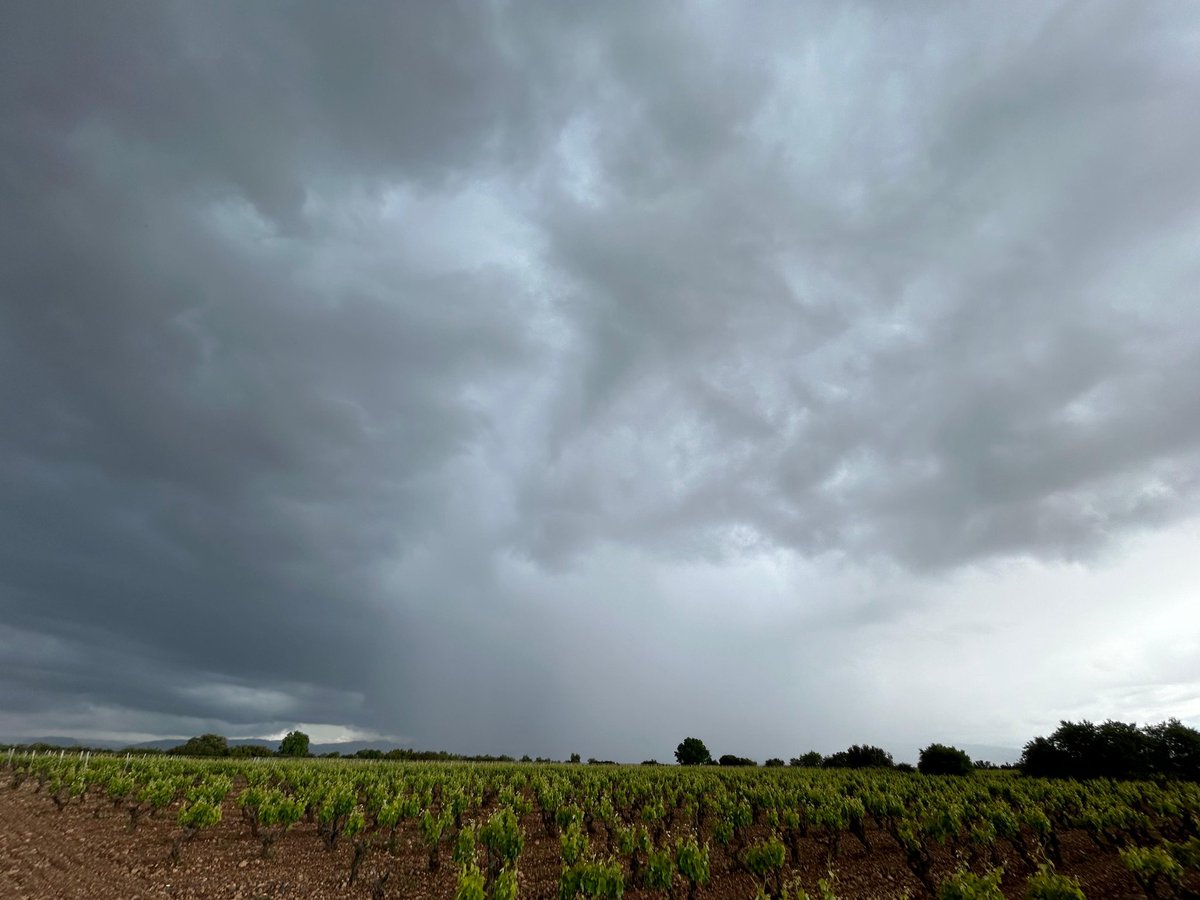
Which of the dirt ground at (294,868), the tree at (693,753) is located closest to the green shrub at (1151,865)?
the dirt ground at (294,868)

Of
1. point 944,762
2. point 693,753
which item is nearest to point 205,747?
point 693,753

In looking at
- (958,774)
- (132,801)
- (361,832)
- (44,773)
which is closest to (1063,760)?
(958,774)

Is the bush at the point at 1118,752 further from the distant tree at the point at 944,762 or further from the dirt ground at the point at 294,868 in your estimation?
the dirt ground at the point at 294,868

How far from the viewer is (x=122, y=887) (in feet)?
70.5

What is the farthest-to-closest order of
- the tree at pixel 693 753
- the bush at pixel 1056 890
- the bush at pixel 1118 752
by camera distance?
1. the tree at pixel 693 753
2. the bush at pixel 1118 752
3. the bush at pixel 1056 890

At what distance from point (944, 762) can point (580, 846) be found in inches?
2559

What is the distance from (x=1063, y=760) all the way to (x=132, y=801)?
81875 millimetres

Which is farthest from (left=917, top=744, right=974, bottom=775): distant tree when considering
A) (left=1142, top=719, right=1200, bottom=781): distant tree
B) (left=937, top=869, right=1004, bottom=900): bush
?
(left=937, top=869, right=1004, bottom=900): bush

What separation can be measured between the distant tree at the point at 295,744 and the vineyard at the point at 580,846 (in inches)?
3438

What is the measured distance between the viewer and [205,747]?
10219cm

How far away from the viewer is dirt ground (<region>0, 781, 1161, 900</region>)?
2167cm

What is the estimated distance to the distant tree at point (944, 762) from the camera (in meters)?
65.4

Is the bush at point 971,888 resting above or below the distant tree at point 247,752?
below

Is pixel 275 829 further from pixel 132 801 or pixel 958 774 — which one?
pixel 958 774
